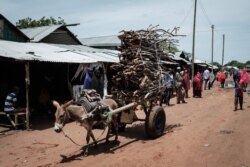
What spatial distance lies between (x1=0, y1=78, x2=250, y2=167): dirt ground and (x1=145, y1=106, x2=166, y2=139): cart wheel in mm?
211

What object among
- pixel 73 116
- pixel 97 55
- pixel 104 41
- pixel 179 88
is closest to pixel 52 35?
pixel 97 55

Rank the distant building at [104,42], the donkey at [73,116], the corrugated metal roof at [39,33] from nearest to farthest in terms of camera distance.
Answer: the donkey at [73,116]
the corrugated metal roof at [39,33]
the distant building at [104,42]

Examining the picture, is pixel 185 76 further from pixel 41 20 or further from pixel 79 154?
pixel 41 20

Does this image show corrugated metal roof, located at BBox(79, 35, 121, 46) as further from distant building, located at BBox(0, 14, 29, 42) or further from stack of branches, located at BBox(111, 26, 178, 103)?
stack of branches, located at BBox(111, 26, 178, 103)

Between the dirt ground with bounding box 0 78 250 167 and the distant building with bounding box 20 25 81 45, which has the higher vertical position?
the distant building with bounding box 20 25 81 45

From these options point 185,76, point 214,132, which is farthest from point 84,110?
point 185,76

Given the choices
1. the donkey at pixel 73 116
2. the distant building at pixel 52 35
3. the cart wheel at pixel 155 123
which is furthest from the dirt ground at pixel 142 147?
the distant building at pixel 52 35

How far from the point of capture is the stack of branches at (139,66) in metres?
9.79

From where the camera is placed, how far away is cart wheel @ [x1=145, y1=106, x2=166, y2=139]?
9516mm

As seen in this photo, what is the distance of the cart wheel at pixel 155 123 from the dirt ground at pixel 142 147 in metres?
0.21

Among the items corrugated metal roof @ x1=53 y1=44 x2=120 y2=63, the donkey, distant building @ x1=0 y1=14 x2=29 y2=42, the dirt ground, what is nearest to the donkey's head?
the donkey

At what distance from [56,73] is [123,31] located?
762cm

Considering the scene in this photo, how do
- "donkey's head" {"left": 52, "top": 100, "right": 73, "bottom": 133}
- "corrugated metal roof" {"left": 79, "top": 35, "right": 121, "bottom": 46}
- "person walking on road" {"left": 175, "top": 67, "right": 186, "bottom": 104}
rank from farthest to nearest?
"corrugated metal roof" {"left": 79, "top": 35, "right": 121, "bottom": 46} < "person walking on road" {"left": 175, "top": 67, "right": 186, "bottom": 104} < "donkey's head" {"left": 52, "top": 100, "right": 73, "bottom": 133}

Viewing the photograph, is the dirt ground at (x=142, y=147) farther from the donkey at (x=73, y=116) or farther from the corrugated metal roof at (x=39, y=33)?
the corrugated metal roof at (x=39, y=33)
